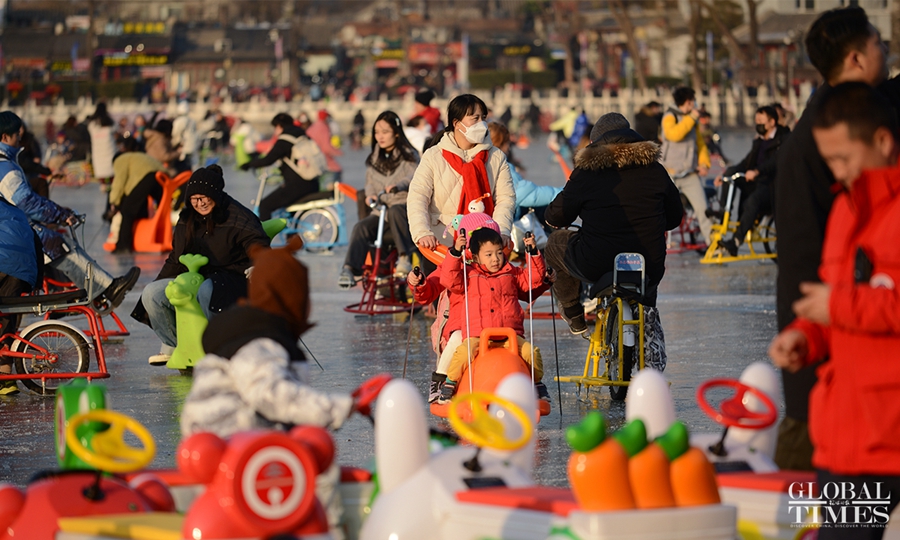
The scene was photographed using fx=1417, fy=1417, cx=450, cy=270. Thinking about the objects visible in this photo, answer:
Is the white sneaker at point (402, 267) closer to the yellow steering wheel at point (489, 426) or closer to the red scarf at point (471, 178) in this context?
the red scarf at point (471, 178)

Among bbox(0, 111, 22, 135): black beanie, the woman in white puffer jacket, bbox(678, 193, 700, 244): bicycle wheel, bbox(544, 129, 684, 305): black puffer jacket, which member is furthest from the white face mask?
bbox(678, 193, 700, 244): bicycle wheel

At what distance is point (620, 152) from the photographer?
7.38 meters

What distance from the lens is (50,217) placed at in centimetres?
877

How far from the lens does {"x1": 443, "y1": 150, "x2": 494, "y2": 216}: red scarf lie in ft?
25.4

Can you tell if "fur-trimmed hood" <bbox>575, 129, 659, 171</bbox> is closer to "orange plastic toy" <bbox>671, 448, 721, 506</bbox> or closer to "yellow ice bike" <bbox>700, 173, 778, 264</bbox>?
"orange plastic toy" <bbox>671, 448, 721, 506</bbox>

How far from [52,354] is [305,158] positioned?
7856mm

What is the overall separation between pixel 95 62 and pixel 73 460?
354 ft

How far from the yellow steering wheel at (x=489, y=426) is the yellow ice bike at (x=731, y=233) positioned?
10.3 meters

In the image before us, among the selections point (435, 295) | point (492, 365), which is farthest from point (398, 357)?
point (492, 365)

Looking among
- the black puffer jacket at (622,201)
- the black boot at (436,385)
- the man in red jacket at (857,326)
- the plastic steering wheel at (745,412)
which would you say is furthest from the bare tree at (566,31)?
the man in red jacket at (857,326)

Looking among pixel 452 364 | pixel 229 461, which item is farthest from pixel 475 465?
pixel 452 364

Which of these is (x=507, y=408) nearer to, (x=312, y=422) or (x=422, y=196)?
(x=312, y=422)

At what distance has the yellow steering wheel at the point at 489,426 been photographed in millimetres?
3861

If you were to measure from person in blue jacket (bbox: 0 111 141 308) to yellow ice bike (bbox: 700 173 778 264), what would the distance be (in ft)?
23.6
